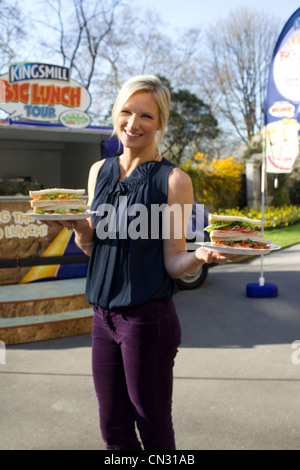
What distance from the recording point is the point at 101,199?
215 cm

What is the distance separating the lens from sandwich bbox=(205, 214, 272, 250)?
206cm

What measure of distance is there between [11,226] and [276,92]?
483 cm

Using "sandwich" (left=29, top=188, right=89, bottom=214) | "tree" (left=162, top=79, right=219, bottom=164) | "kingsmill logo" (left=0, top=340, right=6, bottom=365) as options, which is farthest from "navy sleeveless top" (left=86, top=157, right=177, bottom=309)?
"tree" (left=162, top=79, right=219, bottom=164)

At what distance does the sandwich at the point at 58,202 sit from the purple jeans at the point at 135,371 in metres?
0.62

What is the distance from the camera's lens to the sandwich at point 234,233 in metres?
2.06

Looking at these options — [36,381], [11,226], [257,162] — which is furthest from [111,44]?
[36,381]

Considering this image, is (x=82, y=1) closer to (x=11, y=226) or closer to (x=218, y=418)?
(x=11, y=226)

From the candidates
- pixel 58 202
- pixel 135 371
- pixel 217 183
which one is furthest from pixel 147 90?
pixel 217 183

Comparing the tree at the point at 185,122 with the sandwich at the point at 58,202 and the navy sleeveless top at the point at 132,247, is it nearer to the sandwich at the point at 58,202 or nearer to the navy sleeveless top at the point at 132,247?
the sandwich at the point at 58,202

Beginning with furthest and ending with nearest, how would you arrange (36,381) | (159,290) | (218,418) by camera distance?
(36,381) → (218,418) → (159,290)

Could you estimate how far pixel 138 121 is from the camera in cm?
202

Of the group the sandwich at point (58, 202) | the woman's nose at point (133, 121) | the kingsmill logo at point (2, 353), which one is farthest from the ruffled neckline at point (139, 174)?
the kingsmill logo at point (2, 353)

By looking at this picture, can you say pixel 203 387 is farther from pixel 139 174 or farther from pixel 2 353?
pixel 139 174

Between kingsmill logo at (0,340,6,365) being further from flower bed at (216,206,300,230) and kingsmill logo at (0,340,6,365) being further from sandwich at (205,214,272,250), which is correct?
flower bed at (216,206,300,230)
